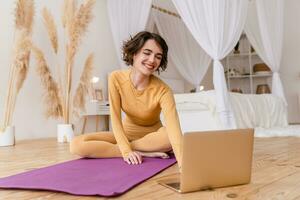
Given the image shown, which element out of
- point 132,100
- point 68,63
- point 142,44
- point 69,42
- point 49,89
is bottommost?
point 132,100

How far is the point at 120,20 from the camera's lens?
457 cm

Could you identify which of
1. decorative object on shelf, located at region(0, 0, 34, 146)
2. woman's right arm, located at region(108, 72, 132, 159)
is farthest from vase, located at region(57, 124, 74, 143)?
woman's right arm, located at region(108, 72, 132, 159)

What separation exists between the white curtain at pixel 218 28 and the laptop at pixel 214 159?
2.06 metres

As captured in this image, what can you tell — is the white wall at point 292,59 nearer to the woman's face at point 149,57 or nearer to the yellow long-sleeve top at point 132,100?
the yellow long-sleeve top at point 132,100

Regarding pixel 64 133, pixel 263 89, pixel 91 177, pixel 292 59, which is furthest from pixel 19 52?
pixel 292 59

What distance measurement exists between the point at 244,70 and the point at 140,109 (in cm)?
543

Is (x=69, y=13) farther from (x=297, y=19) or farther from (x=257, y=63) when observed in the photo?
(x=297, y=19)

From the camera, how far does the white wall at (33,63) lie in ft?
12.9

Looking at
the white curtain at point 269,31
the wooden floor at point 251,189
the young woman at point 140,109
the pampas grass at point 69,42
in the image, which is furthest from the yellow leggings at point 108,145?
the white curtain at point 269,31

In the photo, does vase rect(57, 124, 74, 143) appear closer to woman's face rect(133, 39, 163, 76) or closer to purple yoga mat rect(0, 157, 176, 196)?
purple yoga mat rect(0, 157, 176, 196)

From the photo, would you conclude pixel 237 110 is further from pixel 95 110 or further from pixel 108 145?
pixel 108 145

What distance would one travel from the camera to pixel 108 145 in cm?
214

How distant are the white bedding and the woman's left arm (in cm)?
185

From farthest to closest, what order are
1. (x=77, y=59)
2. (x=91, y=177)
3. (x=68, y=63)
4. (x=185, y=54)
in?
(x=185, y=54), (x=77, y=59), (x=68, y=63), (x=91, y=177)
